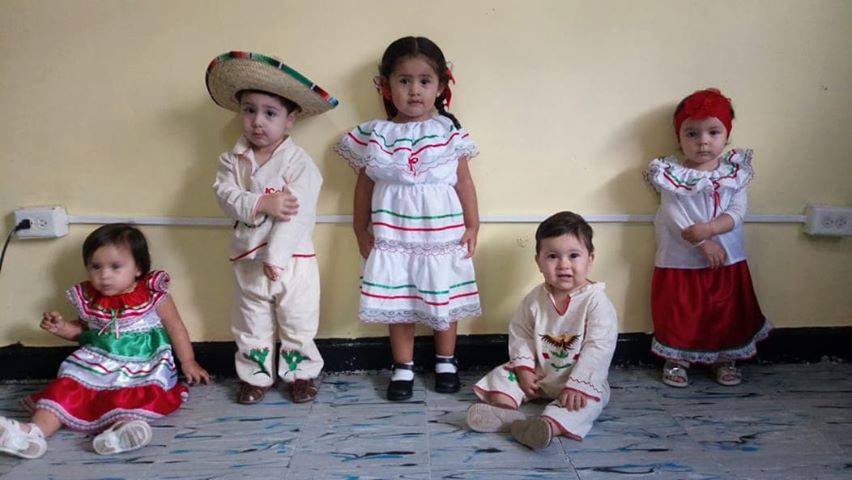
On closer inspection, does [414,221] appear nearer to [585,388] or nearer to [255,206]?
[255,206]

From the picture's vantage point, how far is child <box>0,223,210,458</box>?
5.43 feet

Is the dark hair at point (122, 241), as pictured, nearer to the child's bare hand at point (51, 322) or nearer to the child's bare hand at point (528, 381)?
the child's bare hand at point (51, 322)

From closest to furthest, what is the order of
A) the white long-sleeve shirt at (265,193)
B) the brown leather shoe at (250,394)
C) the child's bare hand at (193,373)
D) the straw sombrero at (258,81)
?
1. the straw sombrero at (258,81)
2. the white long-sleeve shirt at (265,193)
3. the brown leather shoe at (250,394)
4. the child's bare hand at (193,373)

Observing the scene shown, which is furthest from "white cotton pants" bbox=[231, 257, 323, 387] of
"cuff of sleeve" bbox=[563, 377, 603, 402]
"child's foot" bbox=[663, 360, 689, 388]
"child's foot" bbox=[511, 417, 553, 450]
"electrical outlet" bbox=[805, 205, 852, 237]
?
"electrical outlet" bbox=[805, 205, 852, 237]

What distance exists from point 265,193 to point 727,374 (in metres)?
1.64

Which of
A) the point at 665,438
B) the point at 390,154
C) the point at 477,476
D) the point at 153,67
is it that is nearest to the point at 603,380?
the point at 665,438

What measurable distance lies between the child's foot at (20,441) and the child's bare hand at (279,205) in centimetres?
86

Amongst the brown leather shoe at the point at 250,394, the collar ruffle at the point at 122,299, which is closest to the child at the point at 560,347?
the brown leather shoe at the point at 250,394

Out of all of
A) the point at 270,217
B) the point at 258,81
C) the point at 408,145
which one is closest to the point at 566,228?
the point at 408,145

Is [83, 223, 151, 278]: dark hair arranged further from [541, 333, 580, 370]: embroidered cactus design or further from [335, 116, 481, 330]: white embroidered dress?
[541, 333, 580, 370]: embroidered cactus design

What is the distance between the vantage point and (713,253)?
1.85 metres

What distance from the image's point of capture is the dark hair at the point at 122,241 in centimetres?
175

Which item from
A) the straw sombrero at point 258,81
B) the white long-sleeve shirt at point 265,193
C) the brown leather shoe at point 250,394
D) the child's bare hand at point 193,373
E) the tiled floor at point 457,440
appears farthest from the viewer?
the child's bare hand at point 193,373

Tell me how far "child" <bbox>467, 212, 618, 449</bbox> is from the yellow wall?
0.24 m
